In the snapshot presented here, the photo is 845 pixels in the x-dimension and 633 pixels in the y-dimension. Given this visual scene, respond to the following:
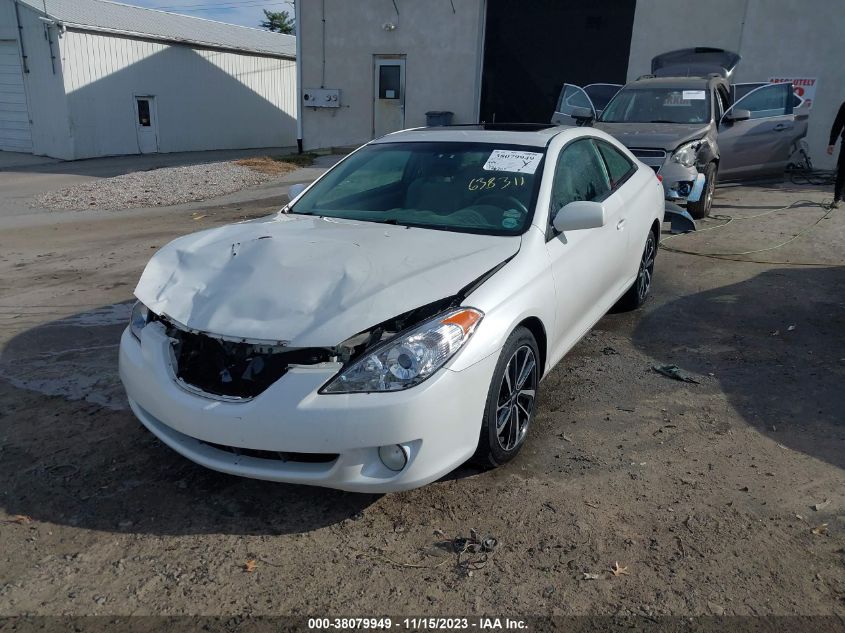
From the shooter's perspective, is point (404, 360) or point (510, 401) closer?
point (404, 360)

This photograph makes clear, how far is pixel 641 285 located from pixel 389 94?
44.9 feet

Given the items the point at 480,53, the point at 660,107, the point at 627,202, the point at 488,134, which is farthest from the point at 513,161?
the point at 480,53

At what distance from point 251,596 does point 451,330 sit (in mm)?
1309

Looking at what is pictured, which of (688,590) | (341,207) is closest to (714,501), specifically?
(688,590)

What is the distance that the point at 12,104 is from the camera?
824 inches

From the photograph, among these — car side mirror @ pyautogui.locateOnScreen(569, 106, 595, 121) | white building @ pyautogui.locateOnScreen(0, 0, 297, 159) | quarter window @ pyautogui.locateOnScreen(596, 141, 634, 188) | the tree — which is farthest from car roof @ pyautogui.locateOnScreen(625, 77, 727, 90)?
the tree

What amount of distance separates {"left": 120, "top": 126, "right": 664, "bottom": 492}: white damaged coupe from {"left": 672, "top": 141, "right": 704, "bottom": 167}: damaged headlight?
5005 millimetres

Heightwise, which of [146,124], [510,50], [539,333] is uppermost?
[510,50]

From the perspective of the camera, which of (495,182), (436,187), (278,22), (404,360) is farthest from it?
(278,22)

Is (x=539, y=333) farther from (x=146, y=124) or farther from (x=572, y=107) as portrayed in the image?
(x=146, y=124)

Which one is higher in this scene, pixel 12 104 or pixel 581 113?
pixel 581 113

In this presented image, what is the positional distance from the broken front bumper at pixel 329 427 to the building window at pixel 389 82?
1620 cm

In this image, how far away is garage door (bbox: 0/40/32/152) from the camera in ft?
67.4

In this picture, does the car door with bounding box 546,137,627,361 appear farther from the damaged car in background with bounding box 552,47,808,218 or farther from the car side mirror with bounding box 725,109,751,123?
the car side mirror with bounding box 725,109,751,123
